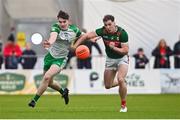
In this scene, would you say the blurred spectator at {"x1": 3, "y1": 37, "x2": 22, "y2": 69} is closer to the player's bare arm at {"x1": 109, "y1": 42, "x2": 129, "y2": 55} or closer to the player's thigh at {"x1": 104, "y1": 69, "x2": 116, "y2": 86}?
the player's thigh at {"x1": 104, "y1": 69, "x2": 116, "y2": 86}

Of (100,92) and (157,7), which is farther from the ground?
(157,7)

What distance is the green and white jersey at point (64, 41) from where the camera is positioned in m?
20.1

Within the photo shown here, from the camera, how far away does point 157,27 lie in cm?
3497

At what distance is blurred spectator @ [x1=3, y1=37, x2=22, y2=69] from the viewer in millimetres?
32812

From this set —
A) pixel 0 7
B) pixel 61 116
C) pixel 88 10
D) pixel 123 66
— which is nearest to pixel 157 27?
pixel 88 10

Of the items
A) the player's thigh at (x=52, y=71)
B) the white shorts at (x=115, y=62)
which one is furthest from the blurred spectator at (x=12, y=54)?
the white shorts at (x=115, y=62)

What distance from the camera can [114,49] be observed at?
760 inches

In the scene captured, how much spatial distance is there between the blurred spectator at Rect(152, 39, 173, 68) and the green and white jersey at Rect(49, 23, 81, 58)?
1323 centimetres

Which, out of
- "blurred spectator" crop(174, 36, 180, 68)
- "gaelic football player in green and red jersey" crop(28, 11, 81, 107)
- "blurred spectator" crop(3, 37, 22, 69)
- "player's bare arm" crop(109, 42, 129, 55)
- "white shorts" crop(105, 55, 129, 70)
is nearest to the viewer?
"player's bare arm" crop(109, 42, 129, 55)

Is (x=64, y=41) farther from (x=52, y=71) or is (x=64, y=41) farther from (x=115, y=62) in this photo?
(x=115, y=62)

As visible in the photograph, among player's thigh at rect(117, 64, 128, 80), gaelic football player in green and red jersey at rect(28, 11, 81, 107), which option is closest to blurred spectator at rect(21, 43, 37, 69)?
gaelic football player in green and red jersey at rect(28, 11, 81, 107)

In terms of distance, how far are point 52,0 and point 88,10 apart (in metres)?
1.72

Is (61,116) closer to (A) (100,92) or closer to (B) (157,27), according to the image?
(A) (100,92)

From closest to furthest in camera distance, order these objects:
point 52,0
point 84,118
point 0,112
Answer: point 84,118
point 0,112
point 52,0
